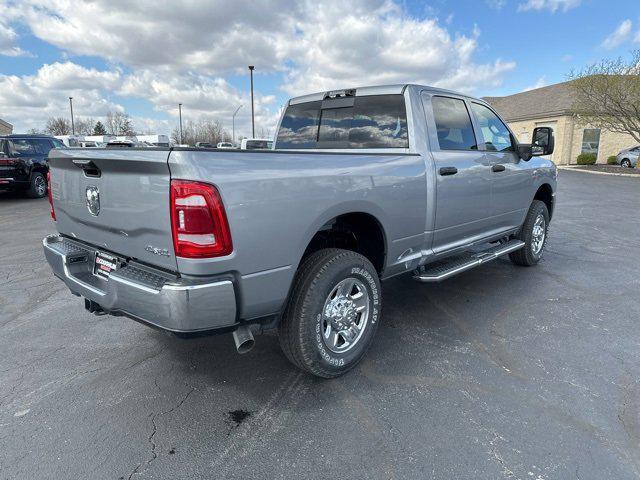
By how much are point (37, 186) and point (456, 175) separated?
549 inches

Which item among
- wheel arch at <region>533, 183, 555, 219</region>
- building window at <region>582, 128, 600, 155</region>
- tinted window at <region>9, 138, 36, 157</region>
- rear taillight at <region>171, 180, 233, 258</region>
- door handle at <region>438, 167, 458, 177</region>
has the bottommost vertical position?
wheel arch at <region>533, 183, 555, 219</region>

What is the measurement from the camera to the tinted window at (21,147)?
501 inches

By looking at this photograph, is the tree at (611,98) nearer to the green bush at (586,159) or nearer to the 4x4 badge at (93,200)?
the green bush at (586,159)

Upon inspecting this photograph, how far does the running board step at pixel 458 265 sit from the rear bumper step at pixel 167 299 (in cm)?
195

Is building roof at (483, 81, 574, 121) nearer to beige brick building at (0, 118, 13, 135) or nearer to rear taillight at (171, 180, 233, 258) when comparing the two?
rear taillight at (171, 180, 233, 258)

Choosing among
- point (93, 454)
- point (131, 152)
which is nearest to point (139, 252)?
point (131, 152)

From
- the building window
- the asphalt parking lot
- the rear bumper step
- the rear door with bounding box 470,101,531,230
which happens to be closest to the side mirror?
the rear door with bounding box 470,101,531,230

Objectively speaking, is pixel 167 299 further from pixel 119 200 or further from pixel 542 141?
pixel 542 141

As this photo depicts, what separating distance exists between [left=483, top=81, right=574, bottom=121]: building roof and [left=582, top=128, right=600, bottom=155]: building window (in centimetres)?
230

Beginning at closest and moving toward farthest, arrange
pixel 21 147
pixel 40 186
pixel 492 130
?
1. pixel 492 130
2. pixel 21 147
3. pixel 40 186

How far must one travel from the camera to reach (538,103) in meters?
36.5

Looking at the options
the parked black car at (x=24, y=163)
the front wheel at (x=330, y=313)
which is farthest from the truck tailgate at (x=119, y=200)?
the parked black car at (x=24, y=163)

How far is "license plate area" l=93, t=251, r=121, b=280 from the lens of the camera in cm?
268

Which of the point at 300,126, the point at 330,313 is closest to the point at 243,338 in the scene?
the point at 330,313
